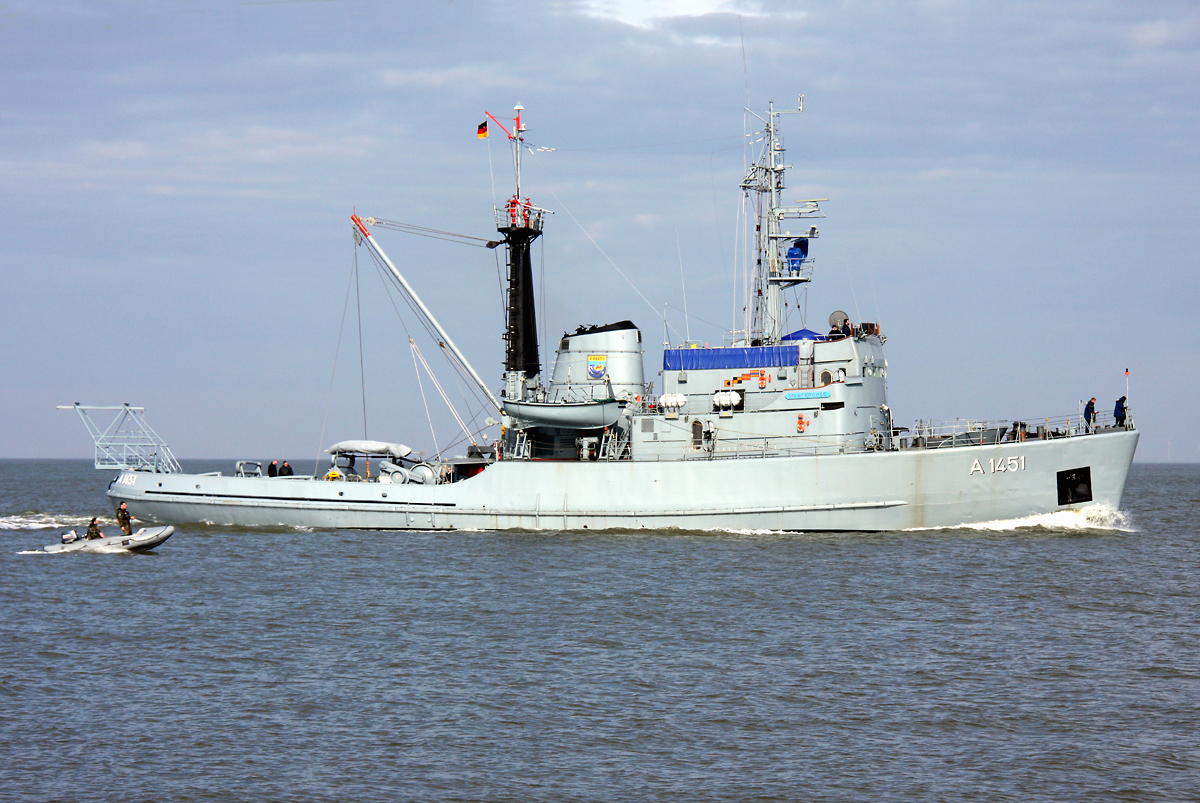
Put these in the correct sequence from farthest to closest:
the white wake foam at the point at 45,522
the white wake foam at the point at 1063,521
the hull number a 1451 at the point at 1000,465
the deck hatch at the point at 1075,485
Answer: the white wake foam at the point at 45,522 < the white wake foam at the point at 1063,521 < the deck hatch at the point at 1075,485 < the hull number a 1451 at the point at 1000,465

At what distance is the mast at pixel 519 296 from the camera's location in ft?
122

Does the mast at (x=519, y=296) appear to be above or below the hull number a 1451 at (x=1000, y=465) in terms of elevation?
above

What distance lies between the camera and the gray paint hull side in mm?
31578

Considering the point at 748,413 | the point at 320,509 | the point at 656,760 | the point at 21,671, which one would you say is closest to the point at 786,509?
the point at 748,413

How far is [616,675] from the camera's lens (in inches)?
715

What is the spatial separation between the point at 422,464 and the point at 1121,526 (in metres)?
24.8

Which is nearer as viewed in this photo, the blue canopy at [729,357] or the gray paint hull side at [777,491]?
the gray paint hull side at [777,491]

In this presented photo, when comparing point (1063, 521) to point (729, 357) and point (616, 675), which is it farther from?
point (616, 675)

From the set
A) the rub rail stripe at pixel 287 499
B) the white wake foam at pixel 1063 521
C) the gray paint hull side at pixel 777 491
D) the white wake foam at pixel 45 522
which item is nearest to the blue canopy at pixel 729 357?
the gray paint hull side at pixel 777 491

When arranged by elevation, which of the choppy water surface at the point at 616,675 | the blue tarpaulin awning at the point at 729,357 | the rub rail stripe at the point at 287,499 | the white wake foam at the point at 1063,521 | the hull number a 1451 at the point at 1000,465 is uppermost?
the blue tarpaulin awning at the point at 729,357

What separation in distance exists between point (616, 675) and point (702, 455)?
51.7 ft

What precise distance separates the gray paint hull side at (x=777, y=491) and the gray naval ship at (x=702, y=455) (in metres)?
0.05

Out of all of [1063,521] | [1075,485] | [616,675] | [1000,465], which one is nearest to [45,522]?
[616,675]

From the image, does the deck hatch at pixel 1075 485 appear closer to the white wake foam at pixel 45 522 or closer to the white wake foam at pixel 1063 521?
the white wake foam at pixel 1063 521
